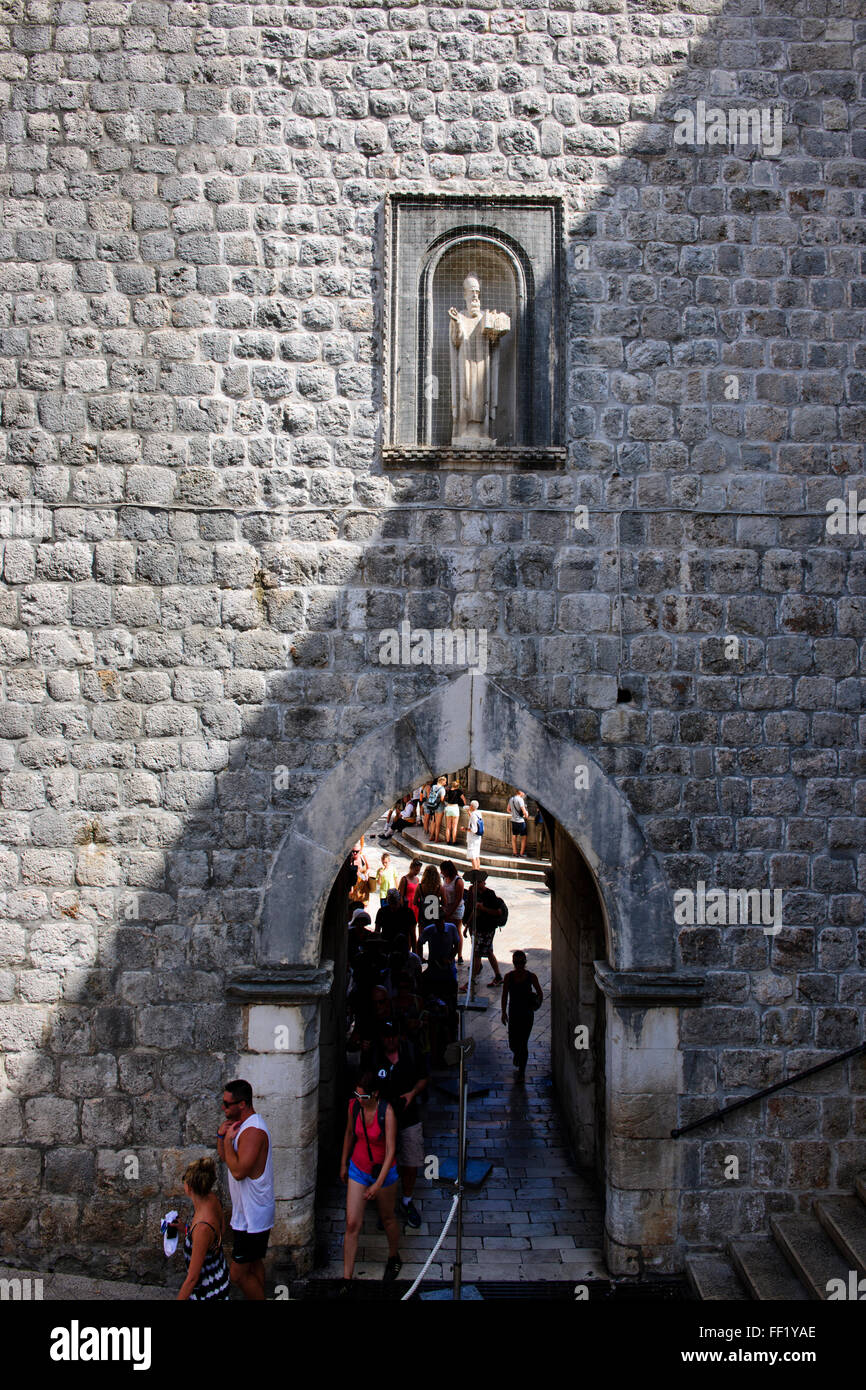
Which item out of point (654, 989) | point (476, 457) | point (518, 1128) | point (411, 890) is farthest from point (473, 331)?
point (411, 890)

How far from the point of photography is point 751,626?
5.82 metres

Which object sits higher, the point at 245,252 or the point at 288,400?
the point at 245,252

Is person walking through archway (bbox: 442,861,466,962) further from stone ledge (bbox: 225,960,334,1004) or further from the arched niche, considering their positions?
the arched niche

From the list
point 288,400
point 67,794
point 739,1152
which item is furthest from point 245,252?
point 739,1152

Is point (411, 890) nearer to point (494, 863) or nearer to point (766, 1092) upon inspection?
point (494, 863)

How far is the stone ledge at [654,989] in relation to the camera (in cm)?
565

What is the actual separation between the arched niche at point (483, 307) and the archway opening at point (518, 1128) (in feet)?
9.90

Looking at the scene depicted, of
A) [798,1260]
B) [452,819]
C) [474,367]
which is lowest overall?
[798,1260]

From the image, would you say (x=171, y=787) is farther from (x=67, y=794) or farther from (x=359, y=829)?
(x=359, y=829)

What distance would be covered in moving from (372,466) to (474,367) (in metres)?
0.92

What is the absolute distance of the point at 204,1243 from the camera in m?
Result: 4.49

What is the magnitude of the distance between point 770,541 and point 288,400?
10.2 ft

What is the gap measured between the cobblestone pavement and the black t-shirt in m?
0.79

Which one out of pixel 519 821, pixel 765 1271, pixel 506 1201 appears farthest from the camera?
pixel 519 821
